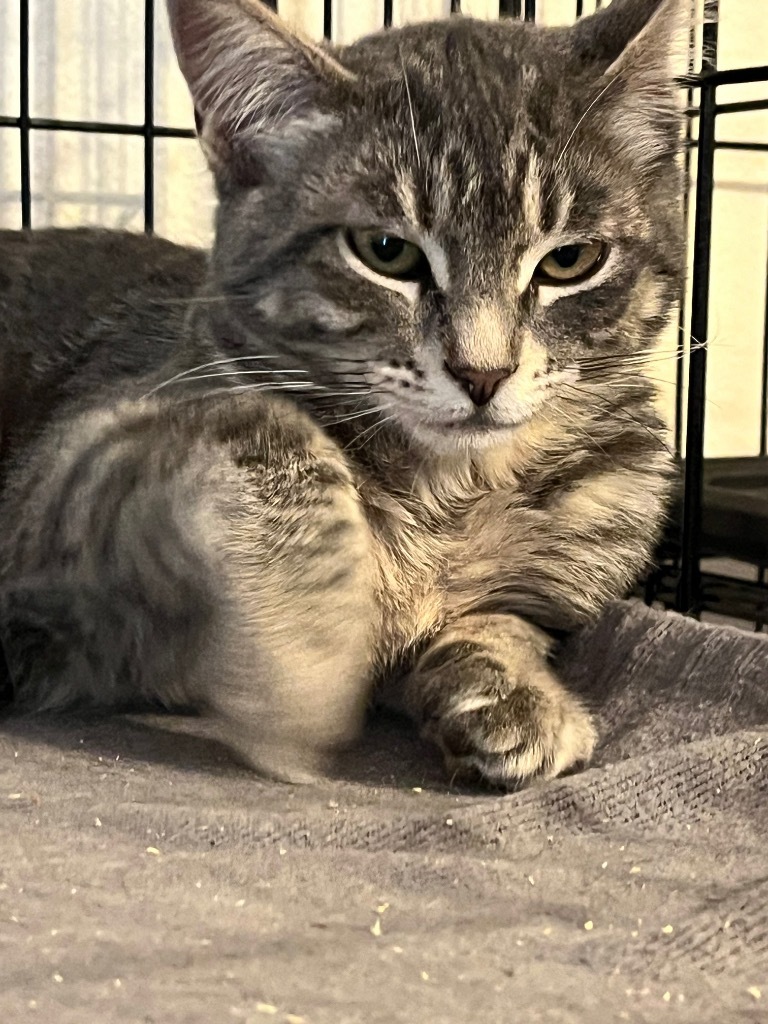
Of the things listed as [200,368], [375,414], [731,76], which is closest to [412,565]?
[375,414]

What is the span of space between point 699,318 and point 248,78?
0.61 m

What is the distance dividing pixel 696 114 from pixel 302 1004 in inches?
44.2

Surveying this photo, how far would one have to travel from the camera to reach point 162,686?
0.99 metres

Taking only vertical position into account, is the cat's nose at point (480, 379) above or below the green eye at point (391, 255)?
below

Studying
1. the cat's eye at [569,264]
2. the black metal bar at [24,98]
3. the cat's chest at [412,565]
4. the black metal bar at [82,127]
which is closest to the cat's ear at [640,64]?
the cat's eye at [569,264]

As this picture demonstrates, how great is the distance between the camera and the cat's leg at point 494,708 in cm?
89

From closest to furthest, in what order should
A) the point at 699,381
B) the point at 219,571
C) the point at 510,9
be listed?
the point at 219,571 → the point at 699,381 → the point at 510,9

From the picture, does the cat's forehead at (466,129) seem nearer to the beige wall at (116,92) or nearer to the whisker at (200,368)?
the whisker at (200,368)

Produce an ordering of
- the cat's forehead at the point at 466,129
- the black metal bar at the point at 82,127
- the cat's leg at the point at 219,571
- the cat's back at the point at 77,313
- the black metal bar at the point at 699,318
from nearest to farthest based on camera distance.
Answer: the cat's leg at the point at 219,571, the cat's forehead at the point at 466,129, the cat's back at the point at 77,313, the black metal bar at the point at 699,318, the black metal bar at the point at 82,127

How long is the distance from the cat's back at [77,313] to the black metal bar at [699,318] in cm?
58

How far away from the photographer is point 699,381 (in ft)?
4.46

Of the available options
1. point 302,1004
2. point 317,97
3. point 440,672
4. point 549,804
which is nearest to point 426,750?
point 440,672

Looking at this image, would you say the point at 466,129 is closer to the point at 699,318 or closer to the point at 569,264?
the point at 569,264

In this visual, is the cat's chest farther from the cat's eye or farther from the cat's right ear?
the cat's right ear
